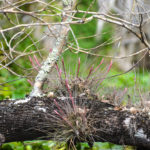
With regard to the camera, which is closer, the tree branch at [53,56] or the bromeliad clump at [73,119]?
the bromeliad clump at [73,119]

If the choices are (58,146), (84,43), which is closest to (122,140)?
(58,146)

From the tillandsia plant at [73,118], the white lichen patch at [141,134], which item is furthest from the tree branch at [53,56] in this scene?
the white lichen patch at [141,134]

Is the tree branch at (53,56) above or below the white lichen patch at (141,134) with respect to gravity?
above

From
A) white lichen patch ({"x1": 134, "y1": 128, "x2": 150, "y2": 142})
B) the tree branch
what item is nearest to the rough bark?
white lichen patch ({"x1": 134, "y1": 128, "x2": 150, "y2": 142})

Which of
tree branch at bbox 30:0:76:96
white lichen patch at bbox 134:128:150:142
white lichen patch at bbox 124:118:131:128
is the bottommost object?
white lichen patch at bbox 134:128:150:142

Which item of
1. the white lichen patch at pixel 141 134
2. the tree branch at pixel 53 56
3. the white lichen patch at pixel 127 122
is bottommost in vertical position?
the white lichen patch at pixel 141 134

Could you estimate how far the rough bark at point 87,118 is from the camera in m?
2.03

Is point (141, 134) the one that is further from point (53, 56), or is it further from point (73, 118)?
point (53, 56)

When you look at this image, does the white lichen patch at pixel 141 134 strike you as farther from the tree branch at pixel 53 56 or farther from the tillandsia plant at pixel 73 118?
the tree branch at pixel 53 56

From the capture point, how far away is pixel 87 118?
207 centimetres

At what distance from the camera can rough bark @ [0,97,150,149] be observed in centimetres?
203

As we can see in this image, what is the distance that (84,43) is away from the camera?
23.6ft

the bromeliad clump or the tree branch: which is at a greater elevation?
the tree branch

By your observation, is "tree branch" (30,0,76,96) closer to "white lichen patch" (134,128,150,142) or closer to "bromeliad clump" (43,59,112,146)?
"bromeliad clump" (43,59,112,146)
